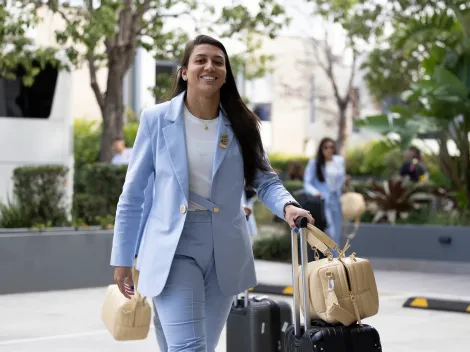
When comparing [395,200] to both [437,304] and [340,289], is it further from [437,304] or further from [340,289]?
[340,289]

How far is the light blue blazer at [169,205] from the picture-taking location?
4707mm

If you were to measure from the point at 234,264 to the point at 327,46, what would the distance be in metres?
34.4

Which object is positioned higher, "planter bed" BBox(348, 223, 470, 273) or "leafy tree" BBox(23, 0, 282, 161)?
"leafy tree" BBox(23, 0, 282, 161)

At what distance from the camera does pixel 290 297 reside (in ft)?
37.5

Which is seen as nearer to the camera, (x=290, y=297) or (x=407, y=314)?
(x=407, y=314)

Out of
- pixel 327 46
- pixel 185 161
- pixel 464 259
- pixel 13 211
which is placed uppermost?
pixel 327 46

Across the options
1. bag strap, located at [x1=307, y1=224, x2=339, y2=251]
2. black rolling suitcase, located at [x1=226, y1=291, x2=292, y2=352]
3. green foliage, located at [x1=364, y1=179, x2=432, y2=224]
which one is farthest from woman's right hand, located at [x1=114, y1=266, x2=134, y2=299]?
green foliage, located at [x1=364, y1=179, x2=432, y2=224]

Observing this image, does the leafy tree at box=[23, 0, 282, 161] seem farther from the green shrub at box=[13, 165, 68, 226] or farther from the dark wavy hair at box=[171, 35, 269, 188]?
the dark wavy hair at box=[171, 35, 269, 188]

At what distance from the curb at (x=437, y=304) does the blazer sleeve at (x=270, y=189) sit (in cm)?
586

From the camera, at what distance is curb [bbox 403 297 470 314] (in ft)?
34.4

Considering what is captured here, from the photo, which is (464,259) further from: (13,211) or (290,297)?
(13,211)

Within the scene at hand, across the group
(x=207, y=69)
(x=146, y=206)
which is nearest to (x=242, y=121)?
(x=207, y=69)

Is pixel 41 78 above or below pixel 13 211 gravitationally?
above

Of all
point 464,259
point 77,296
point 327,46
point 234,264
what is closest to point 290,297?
point 77,296
